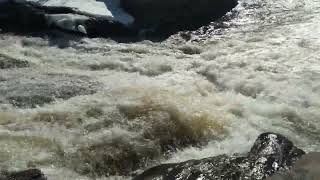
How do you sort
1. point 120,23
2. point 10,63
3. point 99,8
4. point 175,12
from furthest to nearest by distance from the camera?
1. point 175,12
2. point 99,8
3. point 120,23
4. point 10,63

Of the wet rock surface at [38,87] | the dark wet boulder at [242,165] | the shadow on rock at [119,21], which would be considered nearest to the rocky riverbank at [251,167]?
the dark wet boulder at [242,165]

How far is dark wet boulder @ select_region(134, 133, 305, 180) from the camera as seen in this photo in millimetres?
4516

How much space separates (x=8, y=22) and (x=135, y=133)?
6.03m

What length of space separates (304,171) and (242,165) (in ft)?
2.09

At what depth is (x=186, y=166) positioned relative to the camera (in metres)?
4.84

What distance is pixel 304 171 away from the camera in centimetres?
413

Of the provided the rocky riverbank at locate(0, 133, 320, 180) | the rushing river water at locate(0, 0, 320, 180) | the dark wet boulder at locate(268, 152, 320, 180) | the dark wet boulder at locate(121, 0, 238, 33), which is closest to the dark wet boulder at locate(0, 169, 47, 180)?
the rocky riverbank at locate(0, 133, 320, 180)

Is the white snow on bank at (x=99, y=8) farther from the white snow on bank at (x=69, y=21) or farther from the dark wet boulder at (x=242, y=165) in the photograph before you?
the dark wet boulder at (x=242, y=165)

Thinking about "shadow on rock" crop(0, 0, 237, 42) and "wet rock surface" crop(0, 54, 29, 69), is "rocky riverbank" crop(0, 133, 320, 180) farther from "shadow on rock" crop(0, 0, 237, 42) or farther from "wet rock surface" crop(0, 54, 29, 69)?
"shadow on rock" crop(0, 0, 237, 42)

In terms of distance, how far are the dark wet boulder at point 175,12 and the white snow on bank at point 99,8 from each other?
0.24 metres

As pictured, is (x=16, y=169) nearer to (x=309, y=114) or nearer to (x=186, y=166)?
(x=186, y=166)

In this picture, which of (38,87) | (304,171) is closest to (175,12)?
(38,87)

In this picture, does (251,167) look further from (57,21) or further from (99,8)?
(99,8)

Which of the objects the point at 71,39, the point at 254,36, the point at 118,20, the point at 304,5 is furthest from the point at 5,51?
the point at 304,5
